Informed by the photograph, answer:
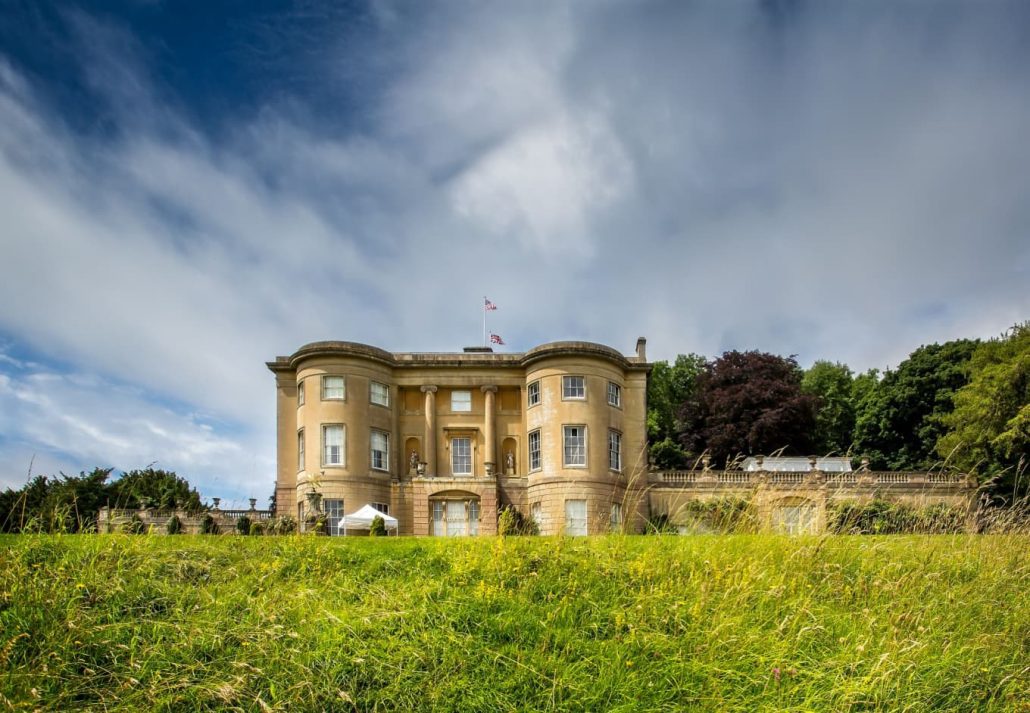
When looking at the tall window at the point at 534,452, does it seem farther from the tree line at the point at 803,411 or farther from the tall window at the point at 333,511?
the tree line at the point at 803,411

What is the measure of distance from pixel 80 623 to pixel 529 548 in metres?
5.27

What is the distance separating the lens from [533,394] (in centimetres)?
3591

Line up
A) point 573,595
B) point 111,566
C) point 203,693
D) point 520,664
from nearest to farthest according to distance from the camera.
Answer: point 203,693 → point 520,664 → point 573,595 → point 111,566

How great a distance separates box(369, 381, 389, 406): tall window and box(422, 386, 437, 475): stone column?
1.62 m

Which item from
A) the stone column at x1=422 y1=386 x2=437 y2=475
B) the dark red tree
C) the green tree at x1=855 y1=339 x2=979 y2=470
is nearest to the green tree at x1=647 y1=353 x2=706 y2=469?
the dark red tree

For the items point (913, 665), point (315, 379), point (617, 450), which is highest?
point (315, 379)

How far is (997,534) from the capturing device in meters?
11.9

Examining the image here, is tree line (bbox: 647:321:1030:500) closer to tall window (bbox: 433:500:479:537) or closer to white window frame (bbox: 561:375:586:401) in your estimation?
white window frame (bbox: 561:375:586:401)

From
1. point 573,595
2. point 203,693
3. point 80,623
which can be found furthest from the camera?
point 573,595

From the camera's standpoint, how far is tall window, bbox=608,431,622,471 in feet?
115

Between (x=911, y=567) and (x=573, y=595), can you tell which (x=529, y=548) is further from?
(x=911, y=567)

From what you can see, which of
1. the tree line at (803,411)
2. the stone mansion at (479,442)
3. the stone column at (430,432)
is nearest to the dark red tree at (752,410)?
the tree line at (803,411)

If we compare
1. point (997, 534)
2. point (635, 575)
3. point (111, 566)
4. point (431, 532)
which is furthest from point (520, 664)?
point (431, 532)

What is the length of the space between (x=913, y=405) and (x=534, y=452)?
25.4 m
